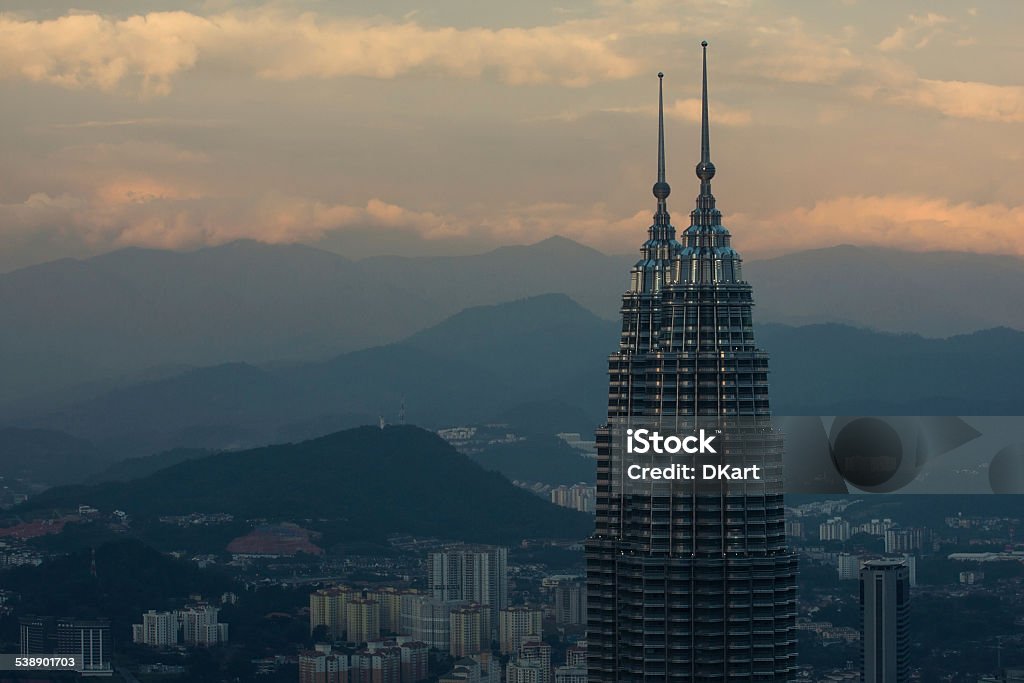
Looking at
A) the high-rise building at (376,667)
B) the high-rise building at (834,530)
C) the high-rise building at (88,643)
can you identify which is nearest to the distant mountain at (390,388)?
the high-rise building at (834,530)

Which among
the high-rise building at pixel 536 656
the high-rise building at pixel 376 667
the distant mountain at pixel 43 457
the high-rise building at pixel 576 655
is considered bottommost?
the high-rise building at pixel 376 667

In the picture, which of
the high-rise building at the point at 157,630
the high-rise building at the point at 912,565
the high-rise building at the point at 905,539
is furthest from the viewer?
the high-rise building at the point at 905,539

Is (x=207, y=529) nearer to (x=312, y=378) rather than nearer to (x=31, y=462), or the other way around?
(x=31, y=462)

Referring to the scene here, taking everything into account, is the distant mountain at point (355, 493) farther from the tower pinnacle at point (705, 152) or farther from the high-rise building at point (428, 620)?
the tower pinnacle at point (705, 152)

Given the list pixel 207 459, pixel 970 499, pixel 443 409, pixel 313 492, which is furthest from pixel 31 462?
pixel 970 499

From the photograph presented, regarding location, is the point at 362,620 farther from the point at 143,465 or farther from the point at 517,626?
the point at 143,465
